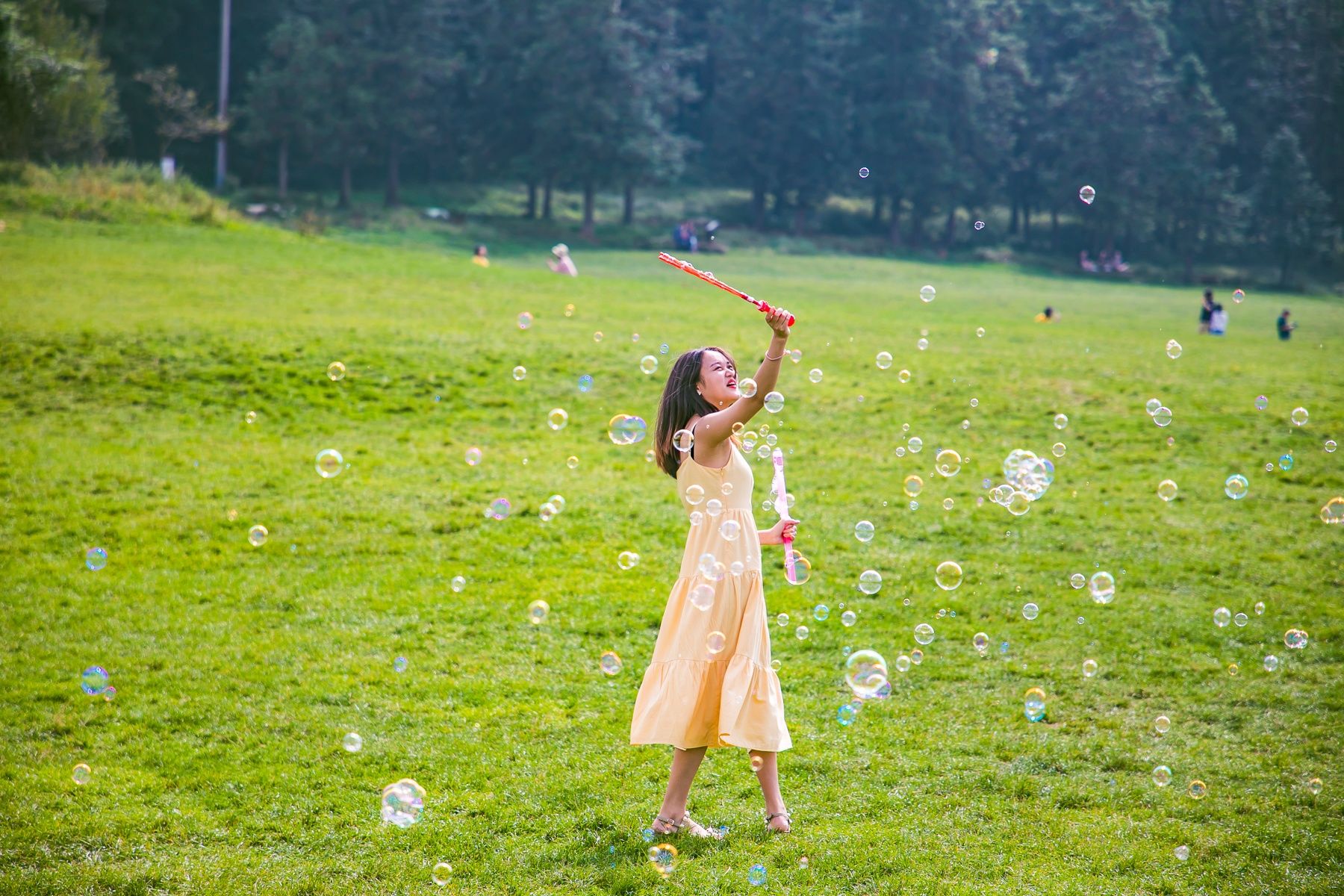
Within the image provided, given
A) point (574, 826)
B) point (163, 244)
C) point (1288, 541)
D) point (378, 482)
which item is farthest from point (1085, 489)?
point (163, 244)

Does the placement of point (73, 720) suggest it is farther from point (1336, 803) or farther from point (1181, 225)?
point (1181, 225)

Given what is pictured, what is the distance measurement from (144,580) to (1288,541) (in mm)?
11016

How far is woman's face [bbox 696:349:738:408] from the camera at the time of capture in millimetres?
5074

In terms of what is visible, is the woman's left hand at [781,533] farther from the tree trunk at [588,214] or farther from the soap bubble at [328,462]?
the tree trunk at [588,214]

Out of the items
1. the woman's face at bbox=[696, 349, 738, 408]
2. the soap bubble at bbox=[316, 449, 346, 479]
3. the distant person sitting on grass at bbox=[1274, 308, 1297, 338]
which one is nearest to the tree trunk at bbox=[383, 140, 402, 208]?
the distant person sitting on grass at bbox=[1274, 308, 1297, 338]

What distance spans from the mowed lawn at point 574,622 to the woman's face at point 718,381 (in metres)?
2.13

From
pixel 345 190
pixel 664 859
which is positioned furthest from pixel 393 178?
pixel 664 859

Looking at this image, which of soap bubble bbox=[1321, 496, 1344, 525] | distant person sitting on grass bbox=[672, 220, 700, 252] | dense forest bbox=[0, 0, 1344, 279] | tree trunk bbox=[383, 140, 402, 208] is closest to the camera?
soap bubble bbox=[1321, 496, 1344, 525]

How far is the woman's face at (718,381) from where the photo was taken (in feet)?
16.6

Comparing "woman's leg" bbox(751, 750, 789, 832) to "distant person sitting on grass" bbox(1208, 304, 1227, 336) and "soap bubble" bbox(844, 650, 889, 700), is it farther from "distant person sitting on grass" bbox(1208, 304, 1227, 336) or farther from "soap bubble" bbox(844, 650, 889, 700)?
"distant person sitting on grass" bbox(1208, 304, 1227, 336)

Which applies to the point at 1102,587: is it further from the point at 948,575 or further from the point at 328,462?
the point at 328,462

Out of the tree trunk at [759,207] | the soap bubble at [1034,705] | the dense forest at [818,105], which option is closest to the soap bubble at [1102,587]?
the soap bubble at [1034,705]

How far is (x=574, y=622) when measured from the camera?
27.2 ft

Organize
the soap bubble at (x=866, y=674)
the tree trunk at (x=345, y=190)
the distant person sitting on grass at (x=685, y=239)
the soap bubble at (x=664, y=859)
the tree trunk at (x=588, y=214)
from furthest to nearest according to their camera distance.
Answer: the tree trunk at (x=345, y=190), the tree trunk at (x=588, y=214), the distant person sitting on grass at (x=685, y=239), the soap bubble at (x=866, y=674), the soap bubble at (x=664, y=859)
